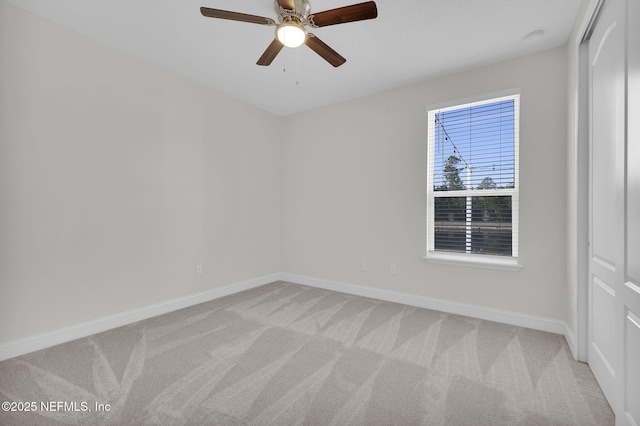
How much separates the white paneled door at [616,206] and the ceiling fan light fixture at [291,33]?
172cm

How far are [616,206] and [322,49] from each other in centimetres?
207

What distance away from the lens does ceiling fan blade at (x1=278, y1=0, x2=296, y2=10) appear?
1.80 meters

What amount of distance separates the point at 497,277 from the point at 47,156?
14.6 ft

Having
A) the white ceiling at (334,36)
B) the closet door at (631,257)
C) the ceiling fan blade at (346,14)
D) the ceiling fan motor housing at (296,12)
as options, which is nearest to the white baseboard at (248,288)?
the closet door at (631,257)

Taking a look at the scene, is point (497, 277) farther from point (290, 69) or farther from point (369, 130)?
point (290, 69)

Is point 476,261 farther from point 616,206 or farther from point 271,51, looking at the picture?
point 271,51

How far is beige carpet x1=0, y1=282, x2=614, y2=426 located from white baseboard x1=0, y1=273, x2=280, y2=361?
76mm

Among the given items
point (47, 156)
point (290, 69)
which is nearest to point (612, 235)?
point (290, 69)

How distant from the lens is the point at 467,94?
127 inches

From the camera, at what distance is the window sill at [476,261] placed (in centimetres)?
296

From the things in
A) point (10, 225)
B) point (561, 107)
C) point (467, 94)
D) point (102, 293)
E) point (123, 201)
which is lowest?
point (102, 293)

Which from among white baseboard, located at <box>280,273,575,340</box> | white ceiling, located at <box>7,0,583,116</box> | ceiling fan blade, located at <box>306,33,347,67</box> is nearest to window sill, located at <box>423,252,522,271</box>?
white baseboard, located at <box>280,273,575,340</box>

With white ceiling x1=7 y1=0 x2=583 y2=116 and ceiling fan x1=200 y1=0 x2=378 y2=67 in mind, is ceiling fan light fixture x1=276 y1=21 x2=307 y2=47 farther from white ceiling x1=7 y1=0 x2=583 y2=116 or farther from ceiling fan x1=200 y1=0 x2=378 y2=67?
white ceiling x1=7 y1=0 x2=583 y2=116

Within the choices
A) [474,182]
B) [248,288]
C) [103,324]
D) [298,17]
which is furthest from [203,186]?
[474,182]
